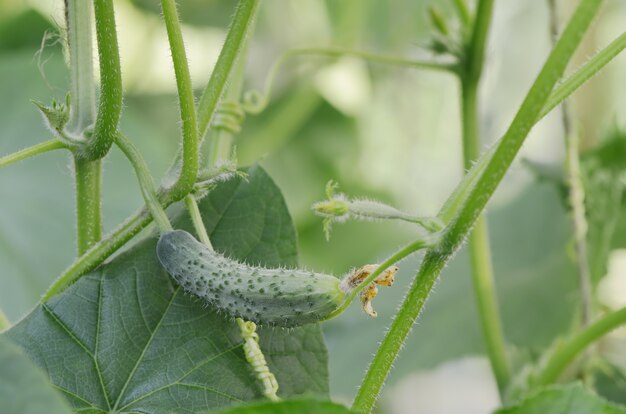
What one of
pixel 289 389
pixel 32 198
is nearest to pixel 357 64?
pixel 32 198

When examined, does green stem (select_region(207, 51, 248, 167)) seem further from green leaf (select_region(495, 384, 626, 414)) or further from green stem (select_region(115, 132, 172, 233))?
→ green leaf (select_region(495, 384, 626, 414))

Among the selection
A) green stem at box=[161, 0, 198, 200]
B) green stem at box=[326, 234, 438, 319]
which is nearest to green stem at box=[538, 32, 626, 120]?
green stem at box=[326, 234, 438, 319]

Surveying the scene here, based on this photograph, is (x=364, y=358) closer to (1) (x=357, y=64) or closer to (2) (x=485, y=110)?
(1) (x=357, y=64)

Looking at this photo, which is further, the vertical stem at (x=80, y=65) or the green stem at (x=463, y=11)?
the green stem at (x=463, y=11)

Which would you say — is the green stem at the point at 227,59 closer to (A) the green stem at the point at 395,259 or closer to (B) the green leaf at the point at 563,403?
(A) the green stem at the point at 395,259

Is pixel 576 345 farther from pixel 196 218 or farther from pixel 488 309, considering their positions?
pixel 196 218

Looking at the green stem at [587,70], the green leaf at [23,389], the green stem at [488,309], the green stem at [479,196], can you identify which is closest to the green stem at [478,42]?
the green stem at [488,309]
